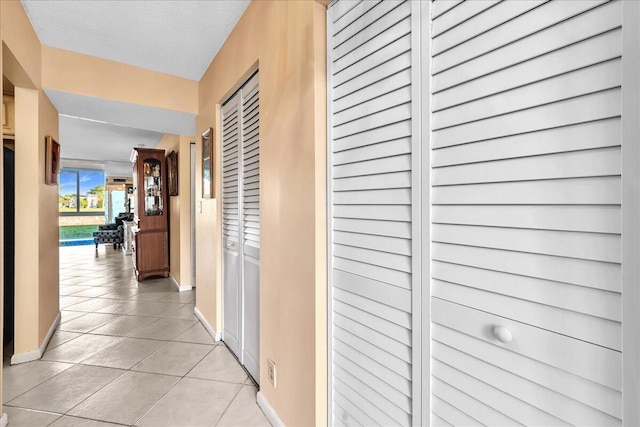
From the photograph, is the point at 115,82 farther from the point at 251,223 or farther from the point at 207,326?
the point at 207,326

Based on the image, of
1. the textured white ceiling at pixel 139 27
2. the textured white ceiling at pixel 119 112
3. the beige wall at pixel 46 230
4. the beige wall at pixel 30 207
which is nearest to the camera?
the textured white ceiling at pixel 139 27

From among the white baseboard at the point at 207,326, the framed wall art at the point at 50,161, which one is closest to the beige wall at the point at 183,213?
the white baseboard at the point at 207,326

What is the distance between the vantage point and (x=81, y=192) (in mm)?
11484

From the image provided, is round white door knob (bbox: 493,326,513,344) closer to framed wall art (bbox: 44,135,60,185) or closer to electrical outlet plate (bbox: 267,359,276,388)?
electrical outlet plate (bbox: 267,359,276,388)

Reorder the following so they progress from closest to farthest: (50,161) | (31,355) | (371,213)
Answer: (371,213) < (31,355) < (50,161)

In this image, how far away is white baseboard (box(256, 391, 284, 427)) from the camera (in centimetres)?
174

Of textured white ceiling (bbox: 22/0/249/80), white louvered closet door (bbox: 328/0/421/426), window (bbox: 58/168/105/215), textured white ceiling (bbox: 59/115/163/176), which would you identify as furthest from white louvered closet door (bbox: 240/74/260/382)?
window (bbox: 58/168/105/215)

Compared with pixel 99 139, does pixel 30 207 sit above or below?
below

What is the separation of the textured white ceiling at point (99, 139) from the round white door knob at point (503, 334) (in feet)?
18.9

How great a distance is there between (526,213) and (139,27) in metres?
2.81

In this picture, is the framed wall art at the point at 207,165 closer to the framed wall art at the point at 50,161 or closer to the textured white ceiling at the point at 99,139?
the framed wall art at the point at 50,161

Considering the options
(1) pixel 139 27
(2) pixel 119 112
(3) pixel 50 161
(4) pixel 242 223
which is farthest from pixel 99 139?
(4) pixel 242 223

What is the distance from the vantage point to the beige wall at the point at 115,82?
8.91ft

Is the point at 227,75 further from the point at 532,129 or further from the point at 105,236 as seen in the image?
the point at 105,236
